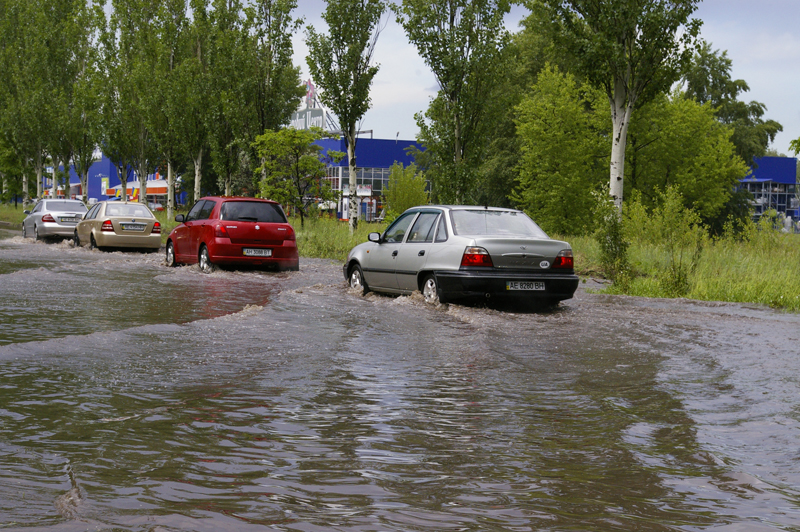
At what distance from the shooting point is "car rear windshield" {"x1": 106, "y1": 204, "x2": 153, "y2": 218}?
1019 inches

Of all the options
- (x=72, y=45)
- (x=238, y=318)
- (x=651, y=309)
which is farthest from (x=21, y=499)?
(x=72, y=45)

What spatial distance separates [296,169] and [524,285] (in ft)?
70.4

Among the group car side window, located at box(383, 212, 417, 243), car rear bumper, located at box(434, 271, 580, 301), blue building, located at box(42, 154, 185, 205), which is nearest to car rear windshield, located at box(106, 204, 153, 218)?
car side window, located at box(383, 212, 417, 243)

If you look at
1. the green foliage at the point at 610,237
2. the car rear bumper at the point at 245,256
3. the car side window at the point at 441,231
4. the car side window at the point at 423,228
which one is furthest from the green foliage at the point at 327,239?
the car side window at the point at 441,231

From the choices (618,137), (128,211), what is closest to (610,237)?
(618,137)

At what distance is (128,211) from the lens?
85.7ft

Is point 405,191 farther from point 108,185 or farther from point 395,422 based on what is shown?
point 108,185

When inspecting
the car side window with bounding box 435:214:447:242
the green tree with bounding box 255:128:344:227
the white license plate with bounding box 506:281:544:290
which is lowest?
the white license plate with bounding box 506:281:544:290

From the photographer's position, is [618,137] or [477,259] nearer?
[477,259]

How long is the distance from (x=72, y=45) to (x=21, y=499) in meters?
56.8

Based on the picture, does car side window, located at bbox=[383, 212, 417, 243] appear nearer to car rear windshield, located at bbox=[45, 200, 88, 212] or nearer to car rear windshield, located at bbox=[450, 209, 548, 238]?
car rear windshield, located at bbox=[450, 209, 548, 238]

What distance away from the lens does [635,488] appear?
164 inches

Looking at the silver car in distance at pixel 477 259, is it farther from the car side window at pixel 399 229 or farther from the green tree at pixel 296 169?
the green tree at pixel 296 169

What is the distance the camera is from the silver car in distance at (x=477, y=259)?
1159 centimetres
